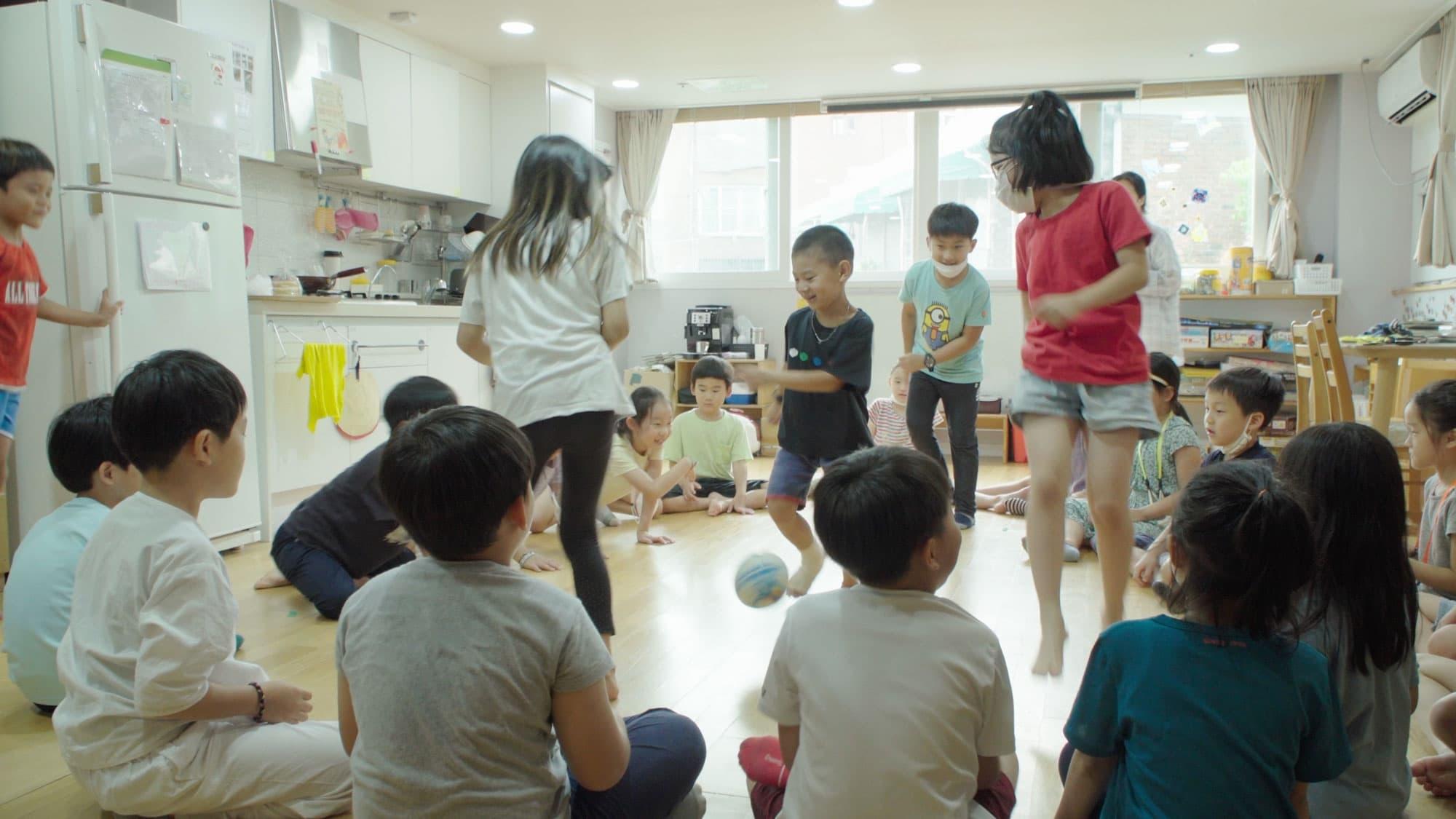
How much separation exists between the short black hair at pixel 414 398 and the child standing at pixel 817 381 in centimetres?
80

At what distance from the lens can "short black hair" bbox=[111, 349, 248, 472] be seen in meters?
1.45

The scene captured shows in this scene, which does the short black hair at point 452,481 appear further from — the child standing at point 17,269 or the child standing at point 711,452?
the child standing at point 711,452

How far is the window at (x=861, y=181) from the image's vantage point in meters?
7.05

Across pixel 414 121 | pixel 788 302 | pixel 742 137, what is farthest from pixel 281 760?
pixel 742 137

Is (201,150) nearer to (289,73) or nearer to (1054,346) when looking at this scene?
(289,73)

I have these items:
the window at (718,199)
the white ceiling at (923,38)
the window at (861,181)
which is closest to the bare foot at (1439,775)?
the white ceiling at (923,38)

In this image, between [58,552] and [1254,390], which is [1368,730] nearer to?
[1254,390]

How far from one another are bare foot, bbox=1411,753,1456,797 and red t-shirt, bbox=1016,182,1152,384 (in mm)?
815

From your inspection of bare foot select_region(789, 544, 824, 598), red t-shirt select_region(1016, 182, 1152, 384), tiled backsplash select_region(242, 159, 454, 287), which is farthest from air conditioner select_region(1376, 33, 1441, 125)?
tiled backsplash select_region(242, 159, 454, 287)

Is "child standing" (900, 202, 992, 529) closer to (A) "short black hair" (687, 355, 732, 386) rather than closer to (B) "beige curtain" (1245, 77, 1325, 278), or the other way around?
(A) "short black hair" (687, 355, 732, 386)

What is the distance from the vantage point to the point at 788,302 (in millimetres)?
7180

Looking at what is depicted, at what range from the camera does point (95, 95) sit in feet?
10.7

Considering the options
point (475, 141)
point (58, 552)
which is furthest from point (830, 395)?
point (475, 141)

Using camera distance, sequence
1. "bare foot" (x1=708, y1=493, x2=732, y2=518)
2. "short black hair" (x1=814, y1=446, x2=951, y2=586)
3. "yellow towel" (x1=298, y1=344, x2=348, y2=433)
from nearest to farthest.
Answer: "short black hair" (x1=814, y1=446, x2=951, y2=586), "yellow towel" (x1=298, y1=344, x2=348, y2=433), "bare foot" (x1=708, y1=493, x2=732, y2=518)
